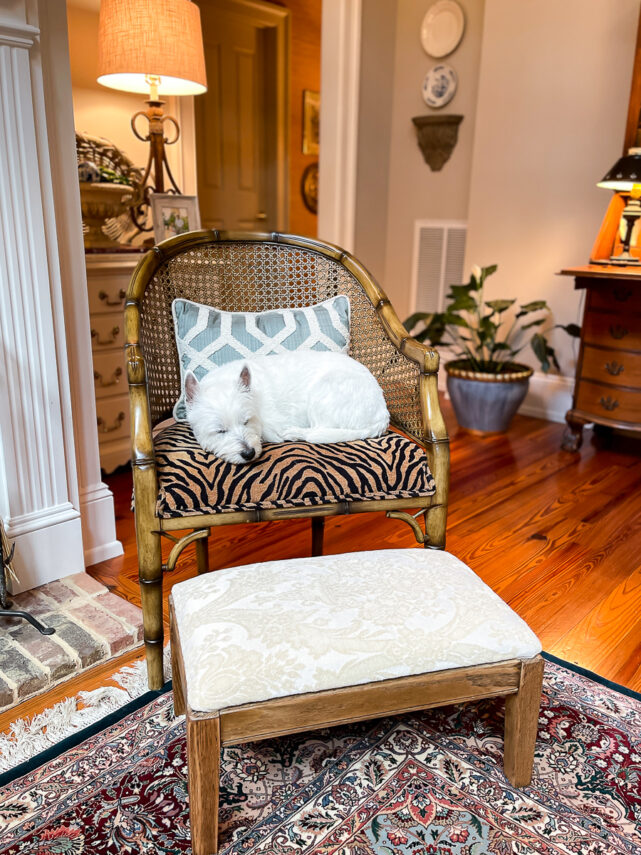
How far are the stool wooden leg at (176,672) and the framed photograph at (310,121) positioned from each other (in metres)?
4.77

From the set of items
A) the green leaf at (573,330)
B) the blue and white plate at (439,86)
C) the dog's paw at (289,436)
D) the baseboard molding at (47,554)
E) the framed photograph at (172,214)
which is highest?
the blue and white plate at (439,86)

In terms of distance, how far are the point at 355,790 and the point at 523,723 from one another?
1.15ft

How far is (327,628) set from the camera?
1157 millimetres

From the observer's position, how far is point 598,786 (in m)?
1.35

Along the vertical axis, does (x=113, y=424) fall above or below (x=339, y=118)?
below

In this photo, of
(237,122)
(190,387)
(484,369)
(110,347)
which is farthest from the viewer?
(237,122)

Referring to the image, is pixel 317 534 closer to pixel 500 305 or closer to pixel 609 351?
pixel 609 351

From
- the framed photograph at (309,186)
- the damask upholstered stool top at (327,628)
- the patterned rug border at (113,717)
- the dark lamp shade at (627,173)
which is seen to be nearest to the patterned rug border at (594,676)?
the patterned rug border at (113,717)

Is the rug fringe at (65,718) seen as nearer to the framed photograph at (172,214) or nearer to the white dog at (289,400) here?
the white dog at (289,400)

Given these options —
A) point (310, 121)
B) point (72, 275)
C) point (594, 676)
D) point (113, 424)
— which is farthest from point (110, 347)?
point (310, 121)

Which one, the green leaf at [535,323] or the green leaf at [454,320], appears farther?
the green leaf at [535,323]

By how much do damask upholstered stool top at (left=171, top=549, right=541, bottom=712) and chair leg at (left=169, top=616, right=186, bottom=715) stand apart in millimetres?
83

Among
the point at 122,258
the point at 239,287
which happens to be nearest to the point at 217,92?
the point at 122,258

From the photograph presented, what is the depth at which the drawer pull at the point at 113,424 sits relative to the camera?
9.09 ft
